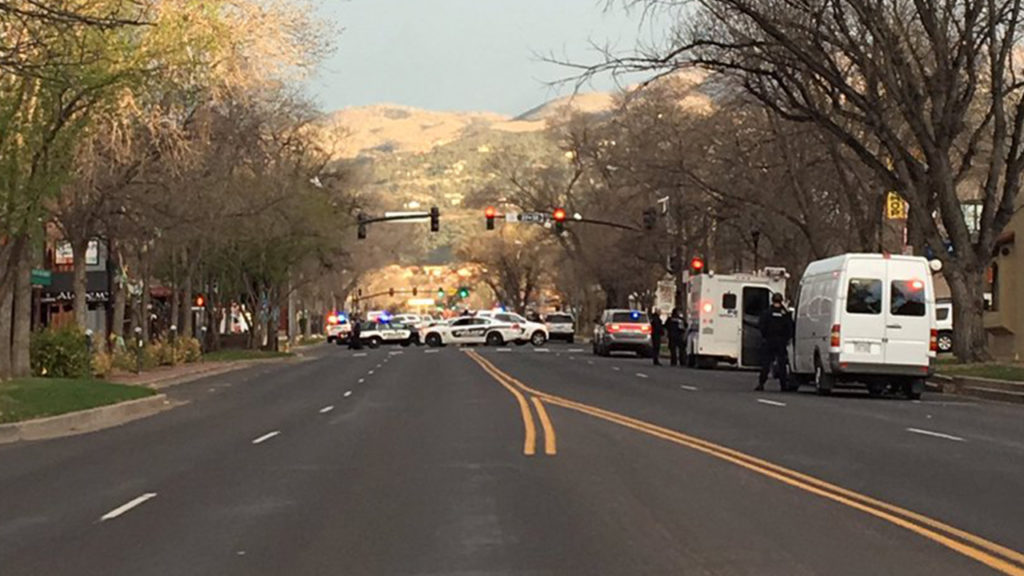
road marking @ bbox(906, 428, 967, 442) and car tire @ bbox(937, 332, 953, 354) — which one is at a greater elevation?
car tire @ bbox(937, 332, 953, 354)

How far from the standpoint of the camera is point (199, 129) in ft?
127

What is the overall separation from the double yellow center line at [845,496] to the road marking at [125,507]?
5.05 meters

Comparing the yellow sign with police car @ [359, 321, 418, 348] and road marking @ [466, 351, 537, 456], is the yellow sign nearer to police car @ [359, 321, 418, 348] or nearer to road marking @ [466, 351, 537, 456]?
road marking @ [466, 351, 537, 456]

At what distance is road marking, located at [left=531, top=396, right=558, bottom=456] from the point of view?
1778cm

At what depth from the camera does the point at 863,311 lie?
91.8 ft

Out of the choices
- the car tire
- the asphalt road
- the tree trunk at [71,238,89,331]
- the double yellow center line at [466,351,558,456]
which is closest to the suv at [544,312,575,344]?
the car tire

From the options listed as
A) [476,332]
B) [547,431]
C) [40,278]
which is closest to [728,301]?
[40,278]

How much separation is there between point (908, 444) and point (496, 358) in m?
37.3

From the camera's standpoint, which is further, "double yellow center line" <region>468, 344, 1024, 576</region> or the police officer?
the police officer

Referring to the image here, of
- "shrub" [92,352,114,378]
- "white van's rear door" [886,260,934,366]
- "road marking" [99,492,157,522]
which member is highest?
"white van's rear door" [886,260,934,366]

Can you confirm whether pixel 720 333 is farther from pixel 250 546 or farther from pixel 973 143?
pixel 250 546

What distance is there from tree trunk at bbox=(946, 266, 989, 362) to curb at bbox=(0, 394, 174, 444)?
19216 millimetres

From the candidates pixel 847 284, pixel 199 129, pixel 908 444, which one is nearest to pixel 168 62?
pixel 199 129

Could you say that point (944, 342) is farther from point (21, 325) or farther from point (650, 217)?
point (21, 325)
